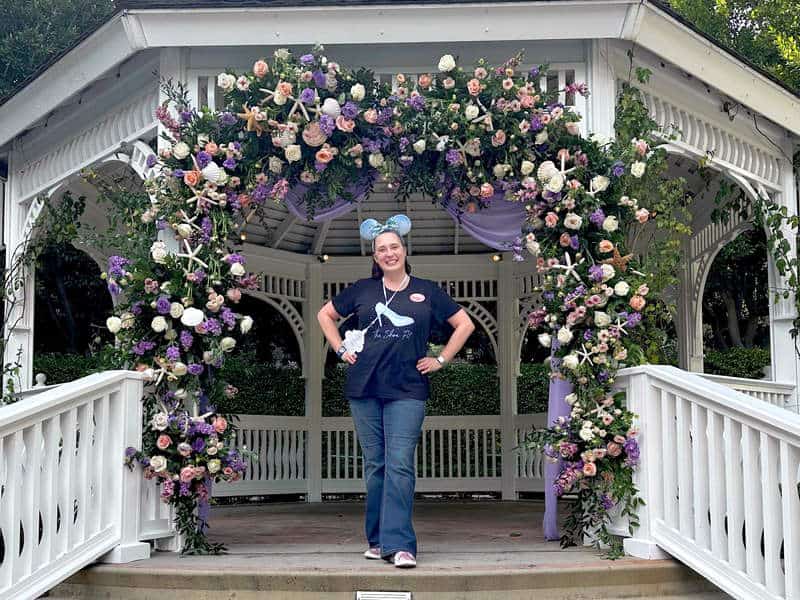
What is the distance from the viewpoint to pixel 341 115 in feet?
17.1

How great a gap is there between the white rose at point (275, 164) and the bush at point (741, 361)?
853 centimetres

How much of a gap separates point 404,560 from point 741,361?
9170 mm

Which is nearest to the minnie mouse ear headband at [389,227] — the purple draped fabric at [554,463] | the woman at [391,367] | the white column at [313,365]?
the woman at [391,367]

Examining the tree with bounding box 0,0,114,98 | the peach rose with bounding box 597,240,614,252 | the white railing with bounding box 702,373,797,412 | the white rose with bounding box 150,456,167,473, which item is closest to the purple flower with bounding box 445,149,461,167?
the peach rose with bounding box 597,240,614,252

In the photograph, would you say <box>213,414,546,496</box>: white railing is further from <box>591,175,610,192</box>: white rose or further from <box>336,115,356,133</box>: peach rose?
<box>336,115,356,133</box>: peach rose

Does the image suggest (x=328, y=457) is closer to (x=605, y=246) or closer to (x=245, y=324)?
(x=245, y=324)

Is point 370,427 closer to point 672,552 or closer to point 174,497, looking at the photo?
point 174,497

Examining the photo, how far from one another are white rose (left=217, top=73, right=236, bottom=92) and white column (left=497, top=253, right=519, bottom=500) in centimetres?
A: 449

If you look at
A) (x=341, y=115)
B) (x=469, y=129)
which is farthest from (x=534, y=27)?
(x=341, y=115)

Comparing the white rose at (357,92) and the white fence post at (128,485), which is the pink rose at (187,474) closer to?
the white fence post at (128,485)

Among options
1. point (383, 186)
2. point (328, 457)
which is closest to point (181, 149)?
point (383, 186)

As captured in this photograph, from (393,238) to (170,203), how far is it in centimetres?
128

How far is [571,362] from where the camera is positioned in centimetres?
498

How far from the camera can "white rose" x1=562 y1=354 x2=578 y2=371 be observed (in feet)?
16.3
